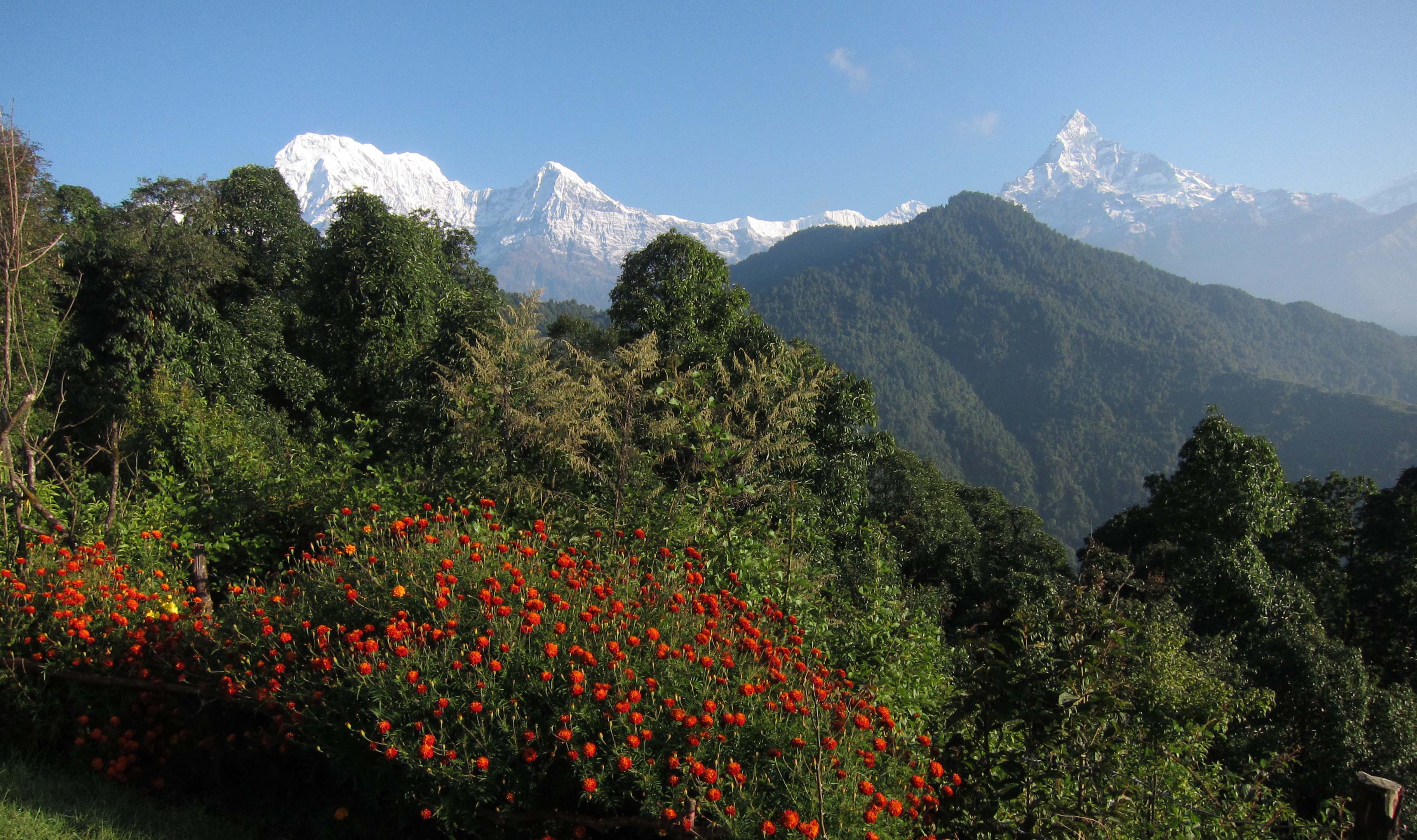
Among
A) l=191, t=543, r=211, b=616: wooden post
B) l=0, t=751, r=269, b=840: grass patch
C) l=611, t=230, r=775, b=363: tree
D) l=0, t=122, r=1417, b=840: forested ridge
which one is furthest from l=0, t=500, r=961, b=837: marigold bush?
l=611, t=230, r=775, b=363: tree

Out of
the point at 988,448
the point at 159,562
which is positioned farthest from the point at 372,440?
the point at 988,448

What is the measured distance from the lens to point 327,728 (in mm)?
Result: 2363

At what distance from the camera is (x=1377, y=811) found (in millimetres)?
1860

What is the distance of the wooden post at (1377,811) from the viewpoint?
1847 millimetres

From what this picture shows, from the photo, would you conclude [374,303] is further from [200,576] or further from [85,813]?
[85,813]

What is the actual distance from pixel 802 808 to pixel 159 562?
158 inches

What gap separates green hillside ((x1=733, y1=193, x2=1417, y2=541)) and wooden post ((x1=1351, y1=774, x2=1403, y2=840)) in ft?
286

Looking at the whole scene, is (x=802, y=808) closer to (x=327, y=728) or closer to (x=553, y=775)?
(x=553, y=775)

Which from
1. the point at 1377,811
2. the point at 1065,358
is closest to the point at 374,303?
the point at 1377,811

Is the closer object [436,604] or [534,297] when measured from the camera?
[436,604]

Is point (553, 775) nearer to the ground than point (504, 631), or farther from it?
nearer to the ground

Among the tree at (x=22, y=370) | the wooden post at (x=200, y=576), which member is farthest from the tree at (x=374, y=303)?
the wooden post at (x=200, y=576)

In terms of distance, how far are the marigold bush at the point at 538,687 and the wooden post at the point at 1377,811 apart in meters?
1.02

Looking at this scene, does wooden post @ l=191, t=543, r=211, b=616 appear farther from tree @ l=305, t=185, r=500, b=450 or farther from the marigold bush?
tree @ l=305, t=185, r=500, b=450
